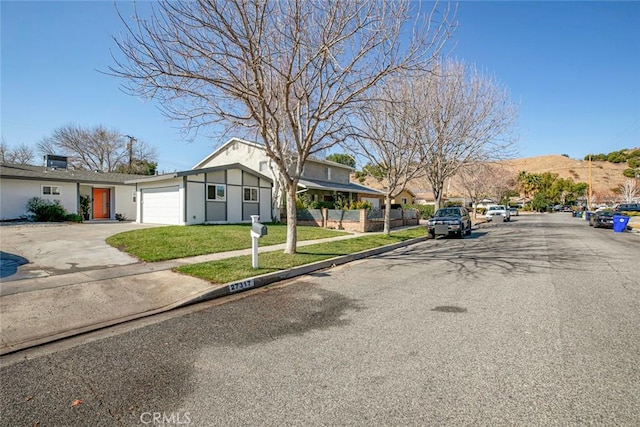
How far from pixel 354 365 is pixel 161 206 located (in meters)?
20.6

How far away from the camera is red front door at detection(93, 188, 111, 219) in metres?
25.0

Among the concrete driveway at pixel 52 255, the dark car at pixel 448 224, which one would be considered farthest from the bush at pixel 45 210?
the dark car at pixel 448 224

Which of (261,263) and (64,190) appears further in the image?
(64,190)

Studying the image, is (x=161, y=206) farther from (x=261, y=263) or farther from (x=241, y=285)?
(x=241, y=285)

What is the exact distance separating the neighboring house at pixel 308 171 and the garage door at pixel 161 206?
22.4 ft

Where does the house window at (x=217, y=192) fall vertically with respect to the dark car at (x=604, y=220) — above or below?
Answer: above

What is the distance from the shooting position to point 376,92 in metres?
15.4

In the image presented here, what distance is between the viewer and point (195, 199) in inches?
776

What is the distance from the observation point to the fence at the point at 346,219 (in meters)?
20.2

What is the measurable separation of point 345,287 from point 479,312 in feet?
9.00

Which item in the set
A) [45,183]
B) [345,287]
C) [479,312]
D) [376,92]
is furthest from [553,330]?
[45,183]

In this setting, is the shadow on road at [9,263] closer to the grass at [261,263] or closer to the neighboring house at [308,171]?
the grass at [261,263]

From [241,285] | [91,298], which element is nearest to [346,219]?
[241,285]

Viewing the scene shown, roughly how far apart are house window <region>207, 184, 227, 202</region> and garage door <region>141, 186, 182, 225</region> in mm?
1875
